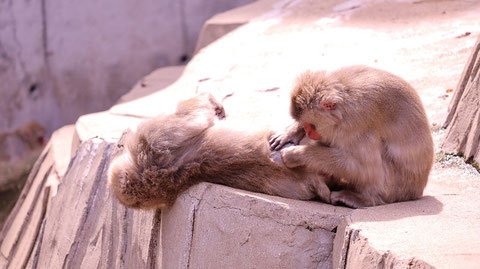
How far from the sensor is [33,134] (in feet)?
30.2

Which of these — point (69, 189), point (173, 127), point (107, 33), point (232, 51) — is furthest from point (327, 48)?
point (107, 33)

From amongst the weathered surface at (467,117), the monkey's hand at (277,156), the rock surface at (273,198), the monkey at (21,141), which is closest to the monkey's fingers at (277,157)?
the monkey's hand at (277,156)

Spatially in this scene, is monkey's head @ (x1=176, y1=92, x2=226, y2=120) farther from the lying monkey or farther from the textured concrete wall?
the textured concrete wall

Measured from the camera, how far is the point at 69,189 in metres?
4.97

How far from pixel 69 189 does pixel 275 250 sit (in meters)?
2.42

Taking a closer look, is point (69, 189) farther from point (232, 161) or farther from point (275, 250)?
point (275, 250)

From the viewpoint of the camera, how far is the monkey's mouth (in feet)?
10.7

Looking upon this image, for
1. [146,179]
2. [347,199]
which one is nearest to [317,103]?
[347,199]

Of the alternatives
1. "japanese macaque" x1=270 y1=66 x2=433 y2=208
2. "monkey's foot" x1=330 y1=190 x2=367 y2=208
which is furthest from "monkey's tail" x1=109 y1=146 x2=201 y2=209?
"monkey's foot" x1=330 y1=190 x2=367 y2=208

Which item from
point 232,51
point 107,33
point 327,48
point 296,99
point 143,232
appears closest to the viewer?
point 296,99

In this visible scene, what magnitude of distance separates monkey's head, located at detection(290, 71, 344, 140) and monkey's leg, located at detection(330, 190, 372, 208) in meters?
0.30

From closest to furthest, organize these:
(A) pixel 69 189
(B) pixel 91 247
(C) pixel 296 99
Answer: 1. (C) pixel 296 99
2. (B) pixel 91 247
3. (A) pixel 69 189

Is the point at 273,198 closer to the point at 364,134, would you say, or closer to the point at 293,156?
the point at 293,156

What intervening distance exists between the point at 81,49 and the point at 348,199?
710cm
